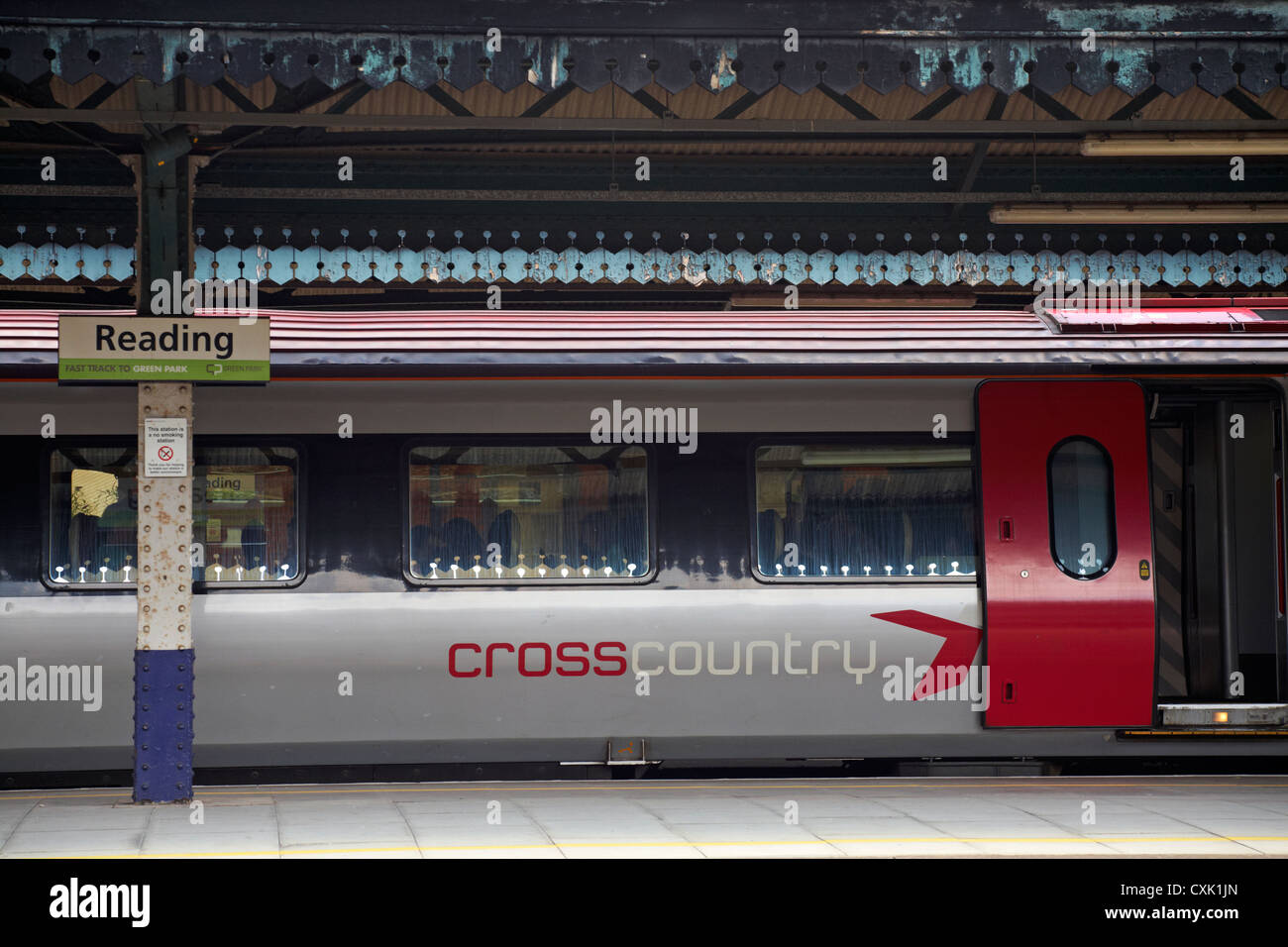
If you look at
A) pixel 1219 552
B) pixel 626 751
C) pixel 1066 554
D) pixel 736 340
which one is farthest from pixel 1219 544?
pixel 626 751

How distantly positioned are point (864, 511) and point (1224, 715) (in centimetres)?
250

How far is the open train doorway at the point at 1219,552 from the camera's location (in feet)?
27.8

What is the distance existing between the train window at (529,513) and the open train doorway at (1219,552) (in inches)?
129

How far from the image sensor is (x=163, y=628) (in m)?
7.51

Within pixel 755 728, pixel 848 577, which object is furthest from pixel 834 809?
pixel 848 577

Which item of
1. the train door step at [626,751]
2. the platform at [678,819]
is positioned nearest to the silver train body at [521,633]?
the train door step at [626,751]

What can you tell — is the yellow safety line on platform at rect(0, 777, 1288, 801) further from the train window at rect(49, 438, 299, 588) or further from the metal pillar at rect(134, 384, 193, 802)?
the train window at rect(49, 438, 299, 588)

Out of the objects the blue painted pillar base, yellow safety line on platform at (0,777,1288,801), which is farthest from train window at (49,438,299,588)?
yellow safety line on platform at (0,777,1288,801)

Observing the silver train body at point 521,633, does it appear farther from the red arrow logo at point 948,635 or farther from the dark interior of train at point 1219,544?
the dark interior of train at point 1219,544

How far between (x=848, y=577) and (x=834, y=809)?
4.85 ft

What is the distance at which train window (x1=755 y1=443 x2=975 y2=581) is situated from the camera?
8.34 metres

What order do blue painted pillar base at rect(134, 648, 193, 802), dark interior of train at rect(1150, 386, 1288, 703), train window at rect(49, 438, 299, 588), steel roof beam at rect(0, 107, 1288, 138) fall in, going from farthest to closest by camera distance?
dark interior of train at rect(1150, 386, 1288, 703)
train window at rect(49, 438, 299, 588)
blue painted pillar base at rect(134, 648, 193, 802)
steel roof beam at rect(0, 107, 1288, 138)

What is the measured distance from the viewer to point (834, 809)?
7.49m

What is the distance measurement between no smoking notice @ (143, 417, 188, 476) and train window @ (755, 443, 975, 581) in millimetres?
3370
